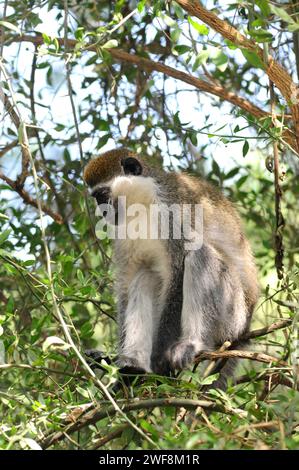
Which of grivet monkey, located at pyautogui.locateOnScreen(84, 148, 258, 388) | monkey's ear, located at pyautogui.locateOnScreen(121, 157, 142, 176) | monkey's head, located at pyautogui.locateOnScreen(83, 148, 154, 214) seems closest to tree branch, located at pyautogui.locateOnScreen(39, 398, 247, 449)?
grivet monkey, located at pyautogui.locateOnScreen(84, 148, 258, 388)

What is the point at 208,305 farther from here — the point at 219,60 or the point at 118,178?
the point at 219,60

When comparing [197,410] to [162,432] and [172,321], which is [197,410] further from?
[172,321]

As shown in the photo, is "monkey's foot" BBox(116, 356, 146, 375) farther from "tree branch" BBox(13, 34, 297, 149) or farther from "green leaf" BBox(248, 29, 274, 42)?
"green leaf" BBox(248, 29, 274, 42)

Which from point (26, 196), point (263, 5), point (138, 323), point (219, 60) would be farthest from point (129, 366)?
point (263, 5)

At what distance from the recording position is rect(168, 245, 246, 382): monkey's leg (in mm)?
4617

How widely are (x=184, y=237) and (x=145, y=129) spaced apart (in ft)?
3.50

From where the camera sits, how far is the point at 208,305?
4703mm

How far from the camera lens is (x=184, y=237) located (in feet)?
16.0

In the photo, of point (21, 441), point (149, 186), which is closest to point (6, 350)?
point (21, 441)

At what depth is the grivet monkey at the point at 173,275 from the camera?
470 centimetres

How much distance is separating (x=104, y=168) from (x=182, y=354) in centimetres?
129

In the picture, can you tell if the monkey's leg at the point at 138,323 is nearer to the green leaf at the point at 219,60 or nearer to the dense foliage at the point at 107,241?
the dense foliage at the point at 107,241

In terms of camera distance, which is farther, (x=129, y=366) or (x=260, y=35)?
(x=129, y=366)

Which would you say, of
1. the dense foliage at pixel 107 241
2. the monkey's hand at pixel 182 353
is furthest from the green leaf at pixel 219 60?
the monkey's hand at pixel 182 353
